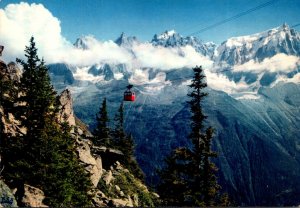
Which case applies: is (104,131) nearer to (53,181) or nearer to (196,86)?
(196,86)

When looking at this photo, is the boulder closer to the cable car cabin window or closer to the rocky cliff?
the rocky cliff

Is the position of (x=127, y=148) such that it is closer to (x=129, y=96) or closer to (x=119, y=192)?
(x=119, y=192)

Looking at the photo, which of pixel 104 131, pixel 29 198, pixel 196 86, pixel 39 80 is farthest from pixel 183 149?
pixel 104 131

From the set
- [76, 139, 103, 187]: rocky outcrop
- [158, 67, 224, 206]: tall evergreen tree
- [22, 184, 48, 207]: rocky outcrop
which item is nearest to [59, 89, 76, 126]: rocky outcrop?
[76, 139, 103, 187]: rocky outcrop

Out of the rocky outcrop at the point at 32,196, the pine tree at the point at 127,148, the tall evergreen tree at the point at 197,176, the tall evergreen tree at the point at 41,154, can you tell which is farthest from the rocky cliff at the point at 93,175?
the pine tree at the point at 127,148

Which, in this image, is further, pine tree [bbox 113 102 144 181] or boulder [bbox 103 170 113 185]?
pine tree [bbox 113 102 144 181]
